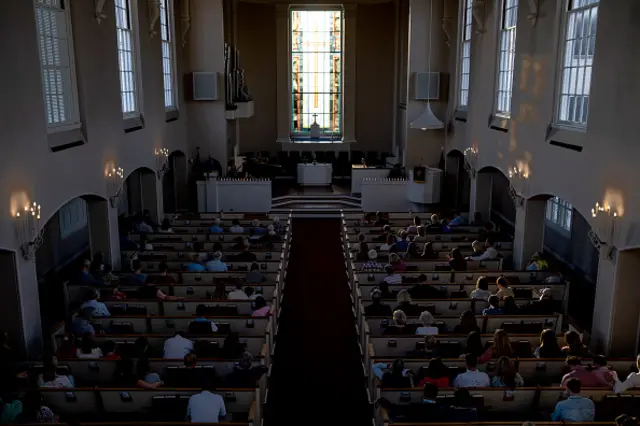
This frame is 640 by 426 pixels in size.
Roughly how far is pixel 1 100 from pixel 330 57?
19322 mm

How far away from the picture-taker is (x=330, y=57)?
26.5 meters

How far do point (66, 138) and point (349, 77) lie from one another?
16696 millimetres

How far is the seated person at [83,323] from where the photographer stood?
29.0 feet

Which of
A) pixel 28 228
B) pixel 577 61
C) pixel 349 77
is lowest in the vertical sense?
pixel 28 228

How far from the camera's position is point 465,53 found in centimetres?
1928

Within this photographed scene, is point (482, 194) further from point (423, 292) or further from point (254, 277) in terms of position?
point (254, 277)

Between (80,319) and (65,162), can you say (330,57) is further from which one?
(80,319)

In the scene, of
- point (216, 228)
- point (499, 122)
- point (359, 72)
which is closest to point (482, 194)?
point (499, 122)

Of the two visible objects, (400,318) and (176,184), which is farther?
(176,184)

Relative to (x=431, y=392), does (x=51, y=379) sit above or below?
below

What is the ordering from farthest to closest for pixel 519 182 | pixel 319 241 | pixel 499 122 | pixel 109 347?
pixel 319 241 → pixel 499 122 → pixel 519 182 → pixel 109 347

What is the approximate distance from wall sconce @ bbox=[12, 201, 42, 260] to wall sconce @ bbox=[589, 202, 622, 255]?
900 cm

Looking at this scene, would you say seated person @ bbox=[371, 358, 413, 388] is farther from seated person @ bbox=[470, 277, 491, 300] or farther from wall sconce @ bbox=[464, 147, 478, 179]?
wall sconce @ bbox=[464, 147, 478, 179]

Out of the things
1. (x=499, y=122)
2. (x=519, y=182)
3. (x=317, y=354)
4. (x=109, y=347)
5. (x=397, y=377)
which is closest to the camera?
(x=397, y=377)
